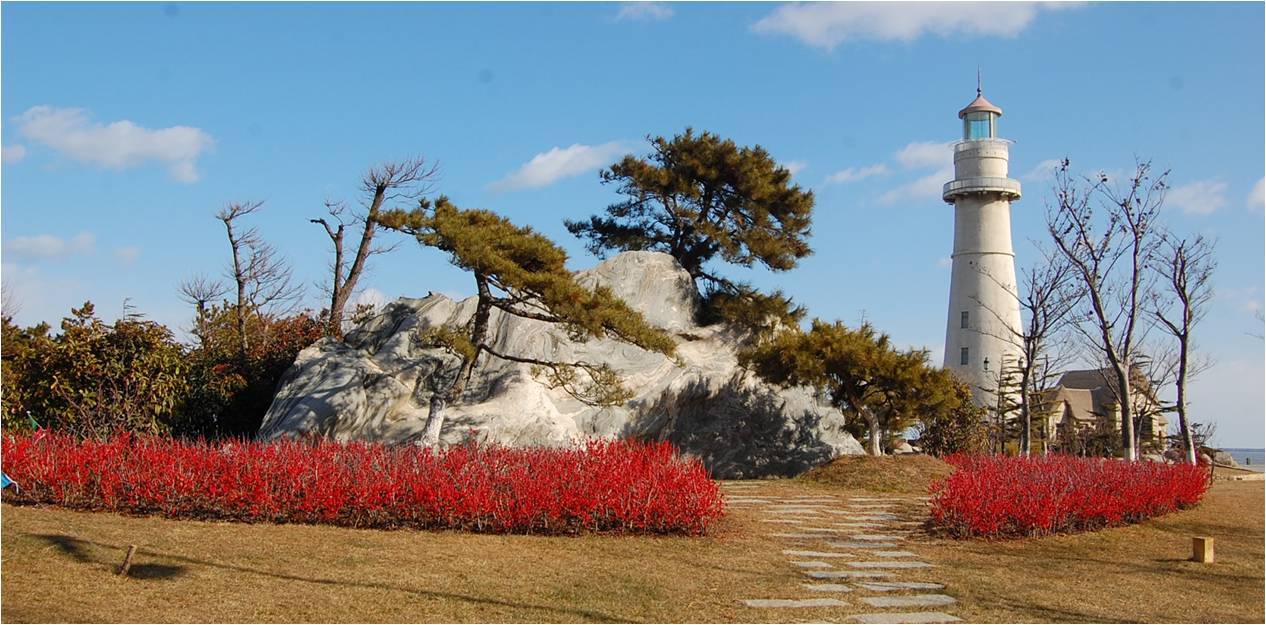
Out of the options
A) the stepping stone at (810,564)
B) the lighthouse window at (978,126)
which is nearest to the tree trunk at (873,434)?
the stepping stone at (810,564)

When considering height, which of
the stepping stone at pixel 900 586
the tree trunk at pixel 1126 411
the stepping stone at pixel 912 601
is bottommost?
the stepping stone at pixel 912 601

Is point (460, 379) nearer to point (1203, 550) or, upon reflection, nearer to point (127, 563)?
point (127, 563)

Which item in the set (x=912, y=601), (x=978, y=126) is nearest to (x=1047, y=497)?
(x=912, y=601)

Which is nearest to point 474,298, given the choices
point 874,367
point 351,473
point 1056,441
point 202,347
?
point 202,347

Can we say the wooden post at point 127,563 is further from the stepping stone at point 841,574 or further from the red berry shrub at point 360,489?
the stepping stone at point 841,574

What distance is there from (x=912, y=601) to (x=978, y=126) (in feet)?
79.0

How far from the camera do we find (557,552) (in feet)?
26.7

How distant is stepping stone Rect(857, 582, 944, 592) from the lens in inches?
291

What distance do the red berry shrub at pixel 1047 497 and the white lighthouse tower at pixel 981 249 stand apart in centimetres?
1629

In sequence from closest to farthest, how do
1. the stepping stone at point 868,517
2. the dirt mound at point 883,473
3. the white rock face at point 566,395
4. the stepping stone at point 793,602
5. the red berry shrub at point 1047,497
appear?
1. the stepping stone at point 793,602
2. the red berry shrub at point 1047,497
3. the stepping stone at point 868,517
4. the dirt mound at point 883,473
5. the white rock face at point 566,395

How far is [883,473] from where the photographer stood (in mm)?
14328

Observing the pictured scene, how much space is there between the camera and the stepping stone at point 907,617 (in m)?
6.46

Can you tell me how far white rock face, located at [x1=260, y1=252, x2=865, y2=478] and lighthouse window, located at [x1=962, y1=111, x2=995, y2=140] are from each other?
1379 centimetres

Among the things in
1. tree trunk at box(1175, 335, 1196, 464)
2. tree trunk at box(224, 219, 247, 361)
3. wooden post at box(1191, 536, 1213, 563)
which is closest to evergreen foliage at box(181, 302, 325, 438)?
tree trunk at box(224, 219, 247, 361)
